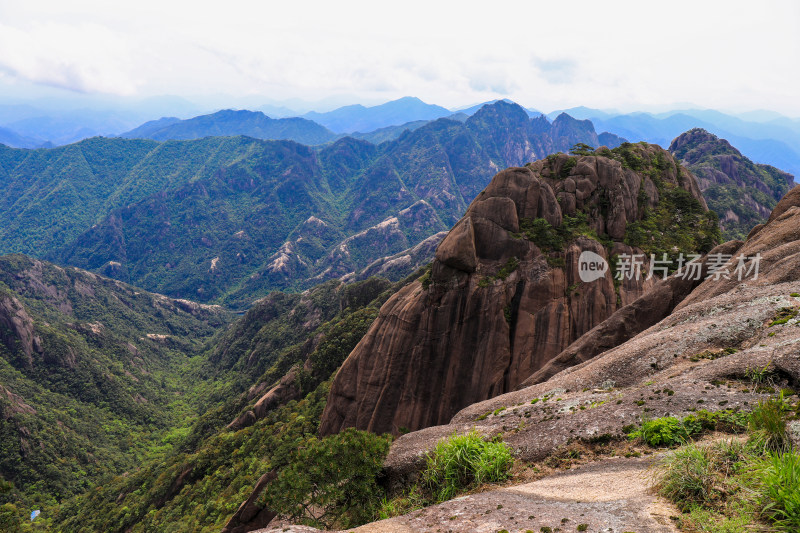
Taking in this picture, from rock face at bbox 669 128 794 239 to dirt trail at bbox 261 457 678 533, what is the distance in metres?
154

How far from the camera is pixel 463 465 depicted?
700 inches

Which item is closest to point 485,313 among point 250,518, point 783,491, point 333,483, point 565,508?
point 333,483

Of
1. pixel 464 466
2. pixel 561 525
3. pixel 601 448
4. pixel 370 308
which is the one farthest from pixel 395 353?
pixel 370 308

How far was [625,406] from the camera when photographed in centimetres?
1784

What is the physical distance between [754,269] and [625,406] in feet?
63.3


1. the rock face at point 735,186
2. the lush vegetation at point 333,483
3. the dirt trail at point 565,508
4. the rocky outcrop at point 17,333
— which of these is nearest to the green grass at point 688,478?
the dirt trail at point 565,508

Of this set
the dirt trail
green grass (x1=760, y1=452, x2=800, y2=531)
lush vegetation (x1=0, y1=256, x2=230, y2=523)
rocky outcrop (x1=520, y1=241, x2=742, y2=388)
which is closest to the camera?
green grass (x1=760, y1=452, x2=800, y2=531)

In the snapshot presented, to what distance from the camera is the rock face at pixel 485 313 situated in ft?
129

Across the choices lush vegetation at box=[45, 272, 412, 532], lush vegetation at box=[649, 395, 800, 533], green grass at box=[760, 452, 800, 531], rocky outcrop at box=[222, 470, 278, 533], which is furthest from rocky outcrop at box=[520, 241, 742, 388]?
rocky outcrop at box=[222, 470, 278, 533]

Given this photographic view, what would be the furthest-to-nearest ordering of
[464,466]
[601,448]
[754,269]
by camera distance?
[754,269] → [464,466] → [601,448]

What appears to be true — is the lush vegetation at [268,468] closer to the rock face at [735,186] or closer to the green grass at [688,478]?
the green grass at [688,478]

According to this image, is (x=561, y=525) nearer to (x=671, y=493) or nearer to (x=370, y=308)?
(x=671, y=493)

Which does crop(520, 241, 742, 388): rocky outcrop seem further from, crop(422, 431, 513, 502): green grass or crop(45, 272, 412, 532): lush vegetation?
crop(45, 272, 412, 532): lush vegetation

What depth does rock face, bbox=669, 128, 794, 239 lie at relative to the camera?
147 metres
